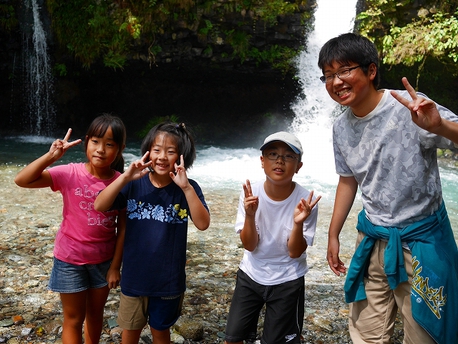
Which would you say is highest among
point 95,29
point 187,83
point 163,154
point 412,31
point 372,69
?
point 412,31

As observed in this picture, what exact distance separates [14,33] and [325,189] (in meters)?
10.2

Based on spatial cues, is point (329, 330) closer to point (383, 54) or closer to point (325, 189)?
point (325, 189)

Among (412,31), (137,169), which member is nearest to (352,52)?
(137,169)

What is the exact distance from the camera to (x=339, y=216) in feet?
8.70

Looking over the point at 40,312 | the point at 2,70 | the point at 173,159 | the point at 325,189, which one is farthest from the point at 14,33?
the point at 173,159

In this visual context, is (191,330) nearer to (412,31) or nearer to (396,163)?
(396,163)

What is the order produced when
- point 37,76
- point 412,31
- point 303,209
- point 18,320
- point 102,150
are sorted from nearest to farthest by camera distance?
point 303,209, point 102,150, point 18,320, point 412,31, point 37,76

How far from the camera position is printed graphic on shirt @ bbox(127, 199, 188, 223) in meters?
2.53

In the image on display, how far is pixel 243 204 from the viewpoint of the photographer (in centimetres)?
256

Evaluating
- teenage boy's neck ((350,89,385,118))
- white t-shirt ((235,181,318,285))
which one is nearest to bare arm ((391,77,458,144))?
teenage boy's neck ((350,89,385,118))

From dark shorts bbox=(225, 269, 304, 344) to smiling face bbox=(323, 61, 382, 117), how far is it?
103 centimetres

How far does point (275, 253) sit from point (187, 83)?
512 inches

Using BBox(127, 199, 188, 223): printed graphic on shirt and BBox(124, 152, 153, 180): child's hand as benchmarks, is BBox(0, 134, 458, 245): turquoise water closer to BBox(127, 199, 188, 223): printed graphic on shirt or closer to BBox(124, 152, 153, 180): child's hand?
BBox(127, 199, 188, 223): printed graphic on shirt

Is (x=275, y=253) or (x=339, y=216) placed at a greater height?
(x=339, y=216)
